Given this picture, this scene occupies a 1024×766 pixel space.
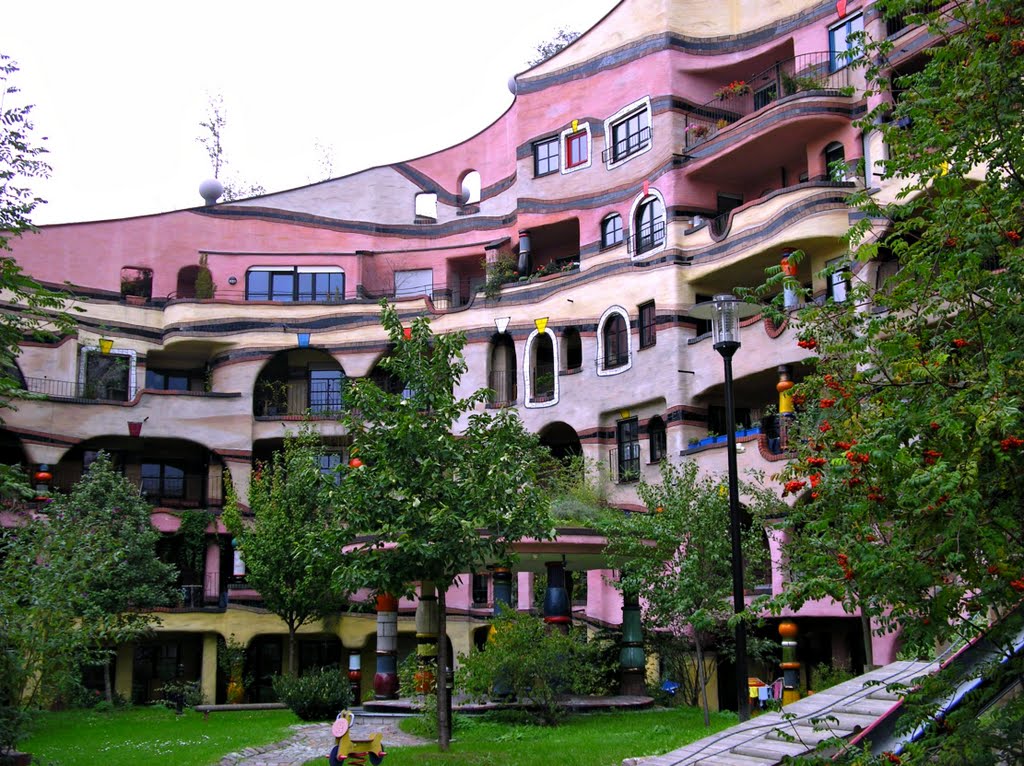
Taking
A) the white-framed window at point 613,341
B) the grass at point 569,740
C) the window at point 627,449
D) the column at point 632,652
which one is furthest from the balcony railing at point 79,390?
the grass at point 569,740

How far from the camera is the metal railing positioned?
1261 inches

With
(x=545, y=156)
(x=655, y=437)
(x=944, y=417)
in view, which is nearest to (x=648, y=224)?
(x=545, y=156)

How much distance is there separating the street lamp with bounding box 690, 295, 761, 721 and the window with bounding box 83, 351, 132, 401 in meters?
26.8

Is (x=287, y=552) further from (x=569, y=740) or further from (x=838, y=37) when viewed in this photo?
(x=838, y=37)

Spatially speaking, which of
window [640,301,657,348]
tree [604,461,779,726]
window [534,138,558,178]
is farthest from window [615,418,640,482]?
tree [604,461,779,726]

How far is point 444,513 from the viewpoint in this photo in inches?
575

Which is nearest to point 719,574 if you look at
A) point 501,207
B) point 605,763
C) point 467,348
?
point 605,763

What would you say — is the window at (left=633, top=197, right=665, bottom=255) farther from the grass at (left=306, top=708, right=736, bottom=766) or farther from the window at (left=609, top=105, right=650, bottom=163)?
the grass at (left=306, top=708, right=736, bottom=766)

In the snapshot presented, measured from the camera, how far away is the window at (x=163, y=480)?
123 feet

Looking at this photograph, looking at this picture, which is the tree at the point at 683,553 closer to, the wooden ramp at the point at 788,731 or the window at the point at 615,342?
the wooden ramp at the point at 788,731

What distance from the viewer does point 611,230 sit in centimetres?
3309

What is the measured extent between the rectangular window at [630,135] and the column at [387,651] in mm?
16223

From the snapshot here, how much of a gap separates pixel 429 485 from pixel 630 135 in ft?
65.3

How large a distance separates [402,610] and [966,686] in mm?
26795
